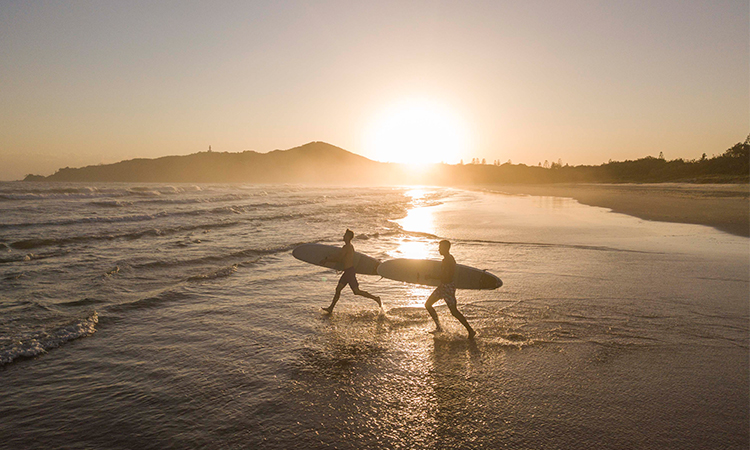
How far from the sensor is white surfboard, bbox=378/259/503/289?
343 inches

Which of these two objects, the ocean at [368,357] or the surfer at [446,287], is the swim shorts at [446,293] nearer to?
the surfer at [446,287]

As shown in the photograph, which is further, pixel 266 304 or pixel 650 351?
pixel 266 304

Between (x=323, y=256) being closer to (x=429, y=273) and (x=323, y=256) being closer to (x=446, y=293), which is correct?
(x=429, y=273)

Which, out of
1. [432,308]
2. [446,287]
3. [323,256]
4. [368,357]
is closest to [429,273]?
[446,287]

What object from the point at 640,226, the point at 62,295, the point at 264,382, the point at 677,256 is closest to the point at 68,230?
the point at 62,295

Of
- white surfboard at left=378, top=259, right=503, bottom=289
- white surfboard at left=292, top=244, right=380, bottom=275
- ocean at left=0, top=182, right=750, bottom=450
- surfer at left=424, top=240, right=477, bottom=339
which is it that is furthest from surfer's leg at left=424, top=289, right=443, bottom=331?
white surfboard at left=292, top=244, right=380, bottom=275

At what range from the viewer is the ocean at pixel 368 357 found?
4.22 meters

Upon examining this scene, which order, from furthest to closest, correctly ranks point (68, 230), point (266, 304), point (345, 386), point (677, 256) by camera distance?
point (68, 230) → point (677, 256) → point (266, 304) → point (345, 386)

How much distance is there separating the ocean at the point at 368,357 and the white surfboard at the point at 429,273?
1.56ft

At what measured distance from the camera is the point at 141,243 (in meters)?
16.6

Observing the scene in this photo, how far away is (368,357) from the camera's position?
608 cm

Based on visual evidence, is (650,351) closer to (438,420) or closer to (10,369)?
(438,420)

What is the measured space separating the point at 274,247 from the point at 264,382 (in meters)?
11.1

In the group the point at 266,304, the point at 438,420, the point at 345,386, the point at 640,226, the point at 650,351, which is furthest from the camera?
the point at 640,226
